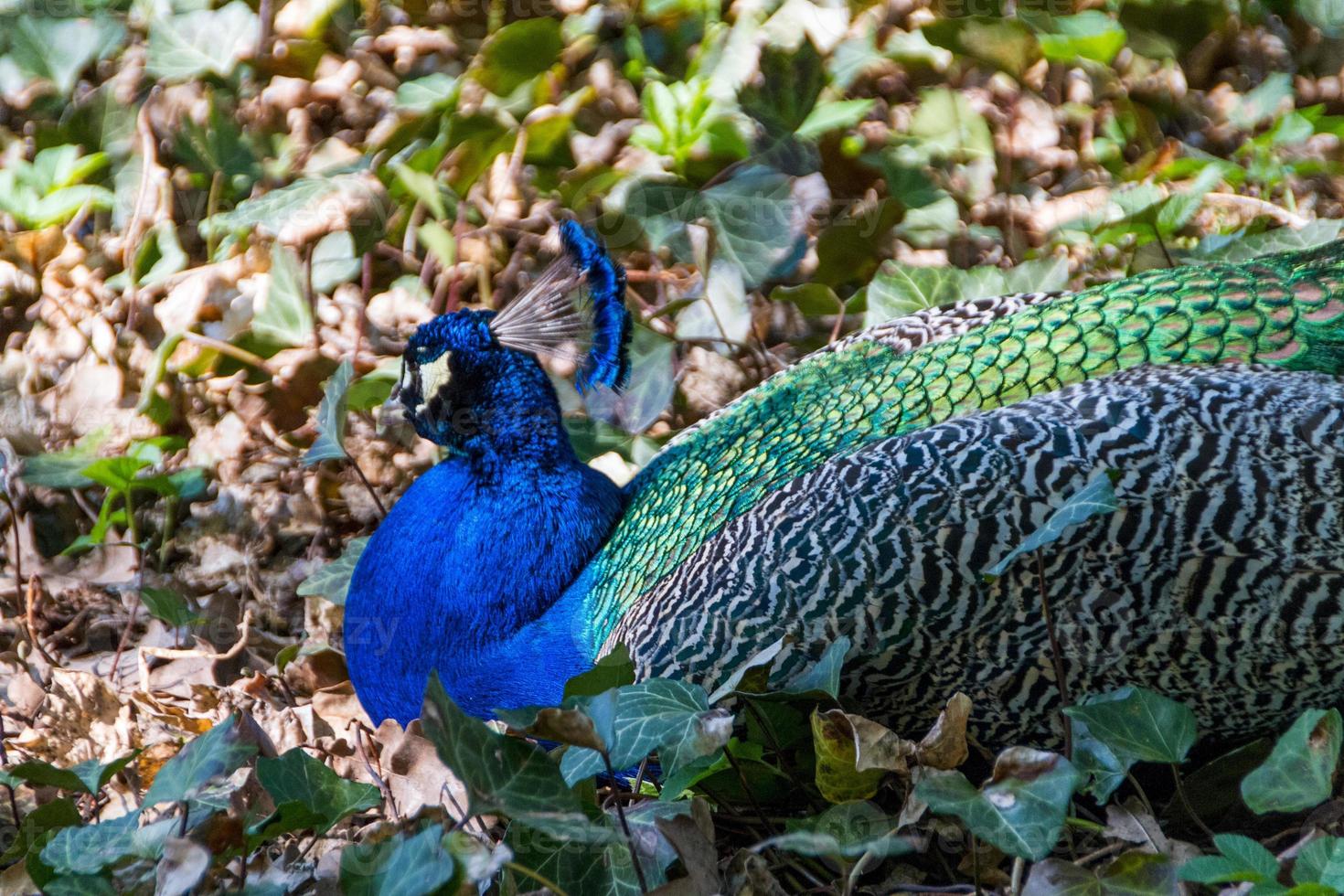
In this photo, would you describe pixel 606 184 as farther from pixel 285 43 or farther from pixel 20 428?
pixel 20 428

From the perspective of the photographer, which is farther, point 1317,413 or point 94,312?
point 94,312

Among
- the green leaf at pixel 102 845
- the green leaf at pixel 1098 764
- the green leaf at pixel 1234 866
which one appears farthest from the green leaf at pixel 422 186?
the green leaf at pixel 1234 866

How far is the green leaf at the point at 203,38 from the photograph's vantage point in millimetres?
3248

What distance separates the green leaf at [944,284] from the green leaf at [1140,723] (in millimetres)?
1202

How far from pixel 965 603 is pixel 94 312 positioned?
241 centimetres

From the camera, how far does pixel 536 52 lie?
3.15 metres

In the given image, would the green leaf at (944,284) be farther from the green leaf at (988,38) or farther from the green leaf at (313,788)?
the green leaf at (313,788)

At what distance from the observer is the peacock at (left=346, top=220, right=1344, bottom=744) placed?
1627 mm

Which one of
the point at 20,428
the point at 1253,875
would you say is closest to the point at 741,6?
the point at 20,428

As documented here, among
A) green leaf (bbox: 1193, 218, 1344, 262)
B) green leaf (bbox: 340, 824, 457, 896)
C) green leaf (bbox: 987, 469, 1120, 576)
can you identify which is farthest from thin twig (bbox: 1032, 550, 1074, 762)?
green leaf (bbox: 1193, 218, 1344, 262)

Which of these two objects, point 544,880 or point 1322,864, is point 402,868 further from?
point 1322,864

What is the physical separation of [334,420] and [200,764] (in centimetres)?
91

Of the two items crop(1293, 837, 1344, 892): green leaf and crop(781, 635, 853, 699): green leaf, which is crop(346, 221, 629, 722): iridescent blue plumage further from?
crop(1293, 837, 1344, 892): green leaf

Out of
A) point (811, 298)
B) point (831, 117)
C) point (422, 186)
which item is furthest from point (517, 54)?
point (811, 298)
